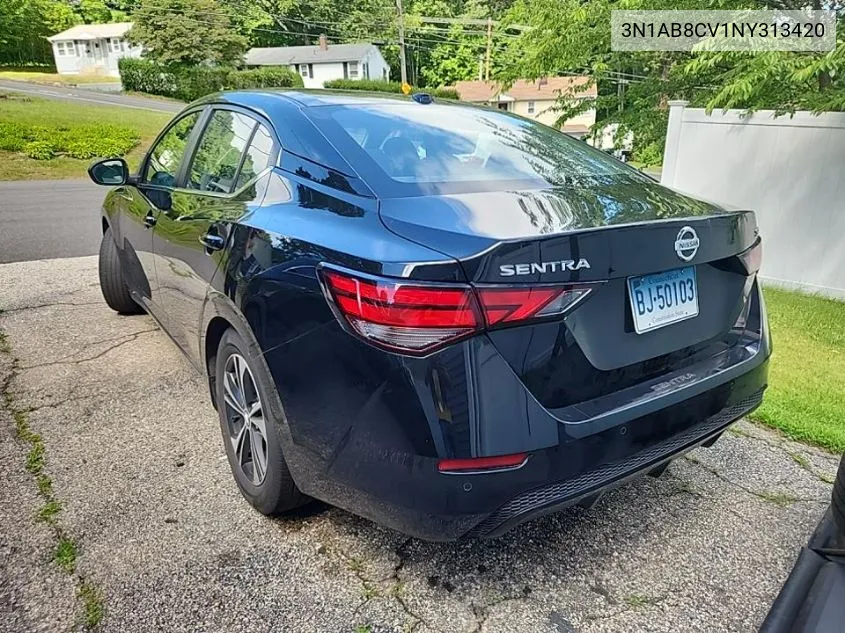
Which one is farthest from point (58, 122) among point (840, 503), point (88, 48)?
point (88, 48)

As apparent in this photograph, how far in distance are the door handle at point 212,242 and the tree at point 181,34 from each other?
137ft

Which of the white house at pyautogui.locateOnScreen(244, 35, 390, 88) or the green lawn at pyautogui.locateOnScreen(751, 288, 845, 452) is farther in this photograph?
the white house at pyautogui.locateOnScreen(244, 35, 390, 88)

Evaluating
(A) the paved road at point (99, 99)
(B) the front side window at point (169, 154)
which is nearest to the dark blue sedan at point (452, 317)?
(B) the front side window at point (169, 154)

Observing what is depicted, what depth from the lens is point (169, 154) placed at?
3.49m

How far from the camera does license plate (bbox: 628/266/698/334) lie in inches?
71.9

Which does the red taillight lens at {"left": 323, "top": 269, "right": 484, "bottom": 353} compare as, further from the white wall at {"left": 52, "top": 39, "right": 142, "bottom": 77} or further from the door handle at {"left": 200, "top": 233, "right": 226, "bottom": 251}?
A: the white wall at {"left": 52, "top": 39, "right": 142, "bottom": 77}

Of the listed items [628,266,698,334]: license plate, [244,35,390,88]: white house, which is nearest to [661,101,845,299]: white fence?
[628,266,698,334]: license plate

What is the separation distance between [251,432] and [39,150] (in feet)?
56.0

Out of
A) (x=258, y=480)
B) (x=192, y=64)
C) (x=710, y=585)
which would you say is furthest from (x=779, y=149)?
(x=192, y=64)

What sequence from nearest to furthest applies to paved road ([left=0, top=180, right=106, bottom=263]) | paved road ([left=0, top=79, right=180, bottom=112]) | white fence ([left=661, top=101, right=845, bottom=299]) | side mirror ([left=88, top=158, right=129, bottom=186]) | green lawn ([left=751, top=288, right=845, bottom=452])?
green lawn ([left=751, top=288, right=845, bottom=452]), side mirror ([left=88, top=158, right=129, bottom=186]), white fence ([left=661, top=101, right=845, bottom=299]), paved road ([left=0, top=180, right=106, bottom=263]), paved road ([left=0, top=79, right=180, bottom=112])

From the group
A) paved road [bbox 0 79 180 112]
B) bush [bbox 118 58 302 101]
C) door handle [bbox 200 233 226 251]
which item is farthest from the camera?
bush [bbox 118 58 302 101]

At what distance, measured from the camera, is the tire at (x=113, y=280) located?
4.37 meters

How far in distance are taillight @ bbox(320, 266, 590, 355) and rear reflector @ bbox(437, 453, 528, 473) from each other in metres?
0.30

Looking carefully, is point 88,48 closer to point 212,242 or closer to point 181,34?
point 181,34
